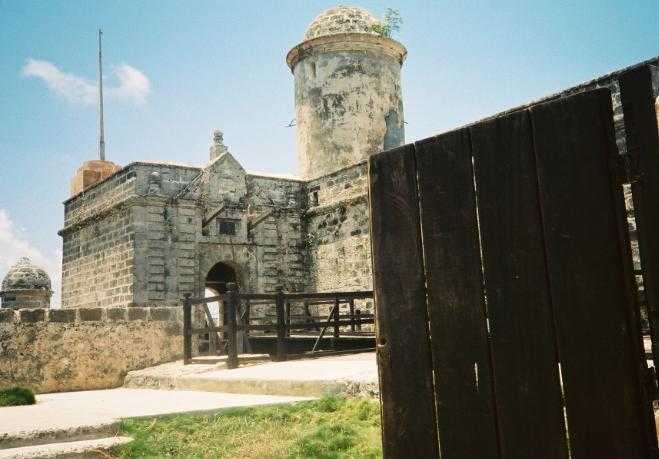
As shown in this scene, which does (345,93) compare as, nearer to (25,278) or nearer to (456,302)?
(25,278)

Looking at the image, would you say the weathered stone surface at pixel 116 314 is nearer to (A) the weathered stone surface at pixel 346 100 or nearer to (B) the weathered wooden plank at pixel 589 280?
(B) the weathered wooden plank at pixel 589 280

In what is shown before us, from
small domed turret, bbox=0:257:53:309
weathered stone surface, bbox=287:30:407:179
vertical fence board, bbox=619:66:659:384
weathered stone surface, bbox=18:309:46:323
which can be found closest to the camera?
vertical fence board, bbox=619:66:659:384

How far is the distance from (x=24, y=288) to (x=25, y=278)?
35 cm

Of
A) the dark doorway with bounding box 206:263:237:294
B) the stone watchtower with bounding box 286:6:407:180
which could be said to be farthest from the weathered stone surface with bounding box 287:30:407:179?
the dark doorway with bounding box 206:263:237:294

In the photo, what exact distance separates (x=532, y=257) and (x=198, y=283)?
14.2 metres

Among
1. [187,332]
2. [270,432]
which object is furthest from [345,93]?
[270,432]

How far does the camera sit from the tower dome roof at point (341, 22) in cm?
1883

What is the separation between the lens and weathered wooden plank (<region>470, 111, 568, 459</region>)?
1830 mm

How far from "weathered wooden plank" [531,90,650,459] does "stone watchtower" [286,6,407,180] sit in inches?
646

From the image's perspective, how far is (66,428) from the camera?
Result: 3.55 m

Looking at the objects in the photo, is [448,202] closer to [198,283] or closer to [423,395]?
[423,395]

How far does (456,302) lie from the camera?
6.72ft

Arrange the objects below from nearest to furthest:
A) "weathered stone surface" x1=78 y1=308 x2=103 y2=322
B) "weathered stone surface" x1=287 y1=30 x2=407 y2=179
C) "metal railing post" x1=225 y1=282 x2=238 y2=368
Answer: "metal railing post" x1=225 y1=282 x2=238 y2=368
"weathered stone surface" x1=78 y1=308 x2=103 y2=322
"weathered stone surface" x1=287 y1=30 x2=407 y2=179

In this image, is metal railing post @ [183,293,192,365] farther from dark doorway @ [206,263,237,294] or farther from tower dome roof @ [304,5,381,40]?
tower dome roof @ [304,5,381,40]
